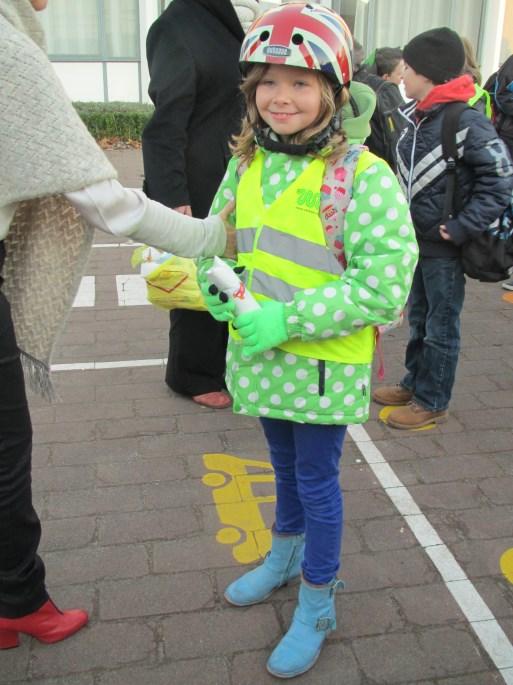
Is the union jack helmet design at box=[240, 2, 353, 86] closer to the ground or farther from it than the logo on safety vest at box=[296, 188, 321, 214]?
farther from it

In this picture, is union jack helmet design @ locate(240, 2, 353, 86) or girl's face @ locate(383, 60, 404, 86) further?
girl's face @ locate(383, 60, 404, 86)

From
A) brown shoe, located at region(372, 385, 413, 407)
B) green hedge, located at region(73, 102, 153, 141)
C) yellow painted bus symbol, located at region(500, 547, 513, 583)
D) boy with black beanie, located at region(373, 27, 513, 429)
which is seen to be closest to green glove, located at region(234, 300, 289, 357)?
yellow painted bus symbol, located at region(500, 547, 513, 583)

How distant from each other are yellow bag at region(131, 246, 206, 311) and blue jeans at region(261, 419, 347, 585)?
147cm

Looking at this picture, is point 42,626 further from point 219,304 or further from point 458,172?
point 458,172

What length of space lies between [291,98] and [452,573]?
5.92 ft

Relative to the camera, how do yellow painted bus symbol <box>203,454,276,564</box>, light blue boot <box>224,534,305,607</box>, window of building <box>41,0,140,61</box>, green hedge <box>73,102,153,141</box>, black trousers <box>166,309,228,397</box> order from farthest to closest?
window of building <box>41,0,140,61</box>, green hedge <box>73,102,153,141</box>, black trousers <box>166,309,228,397</box>, yellow painted bus symbol <box>203,454,276,564</box>, light blue boot <box>224,534,305,607</box>

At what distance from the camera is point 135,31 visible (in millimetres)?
16125

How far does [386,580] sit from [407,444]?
1160 millimetres

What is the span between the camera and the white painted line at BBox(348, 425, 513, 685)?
8.50 ft

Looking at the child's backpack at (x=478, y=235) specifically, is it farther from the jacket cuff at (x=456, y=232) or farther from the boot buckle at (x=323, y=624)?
the boot buckle at (x=323, y=624)

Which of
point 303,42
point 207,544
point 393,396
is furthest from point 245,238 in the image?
point 393,396

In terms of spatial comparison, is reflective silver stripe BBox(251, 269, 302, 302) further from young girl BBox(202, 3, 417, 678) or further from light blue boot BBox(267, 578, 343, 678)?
light blue boot BBox(267, 578, 343, 678)

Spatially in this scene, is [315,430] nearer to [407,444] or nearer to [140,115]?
[407,444]

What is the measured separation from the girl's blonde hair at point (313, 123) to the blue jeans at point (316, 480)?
2.70 ft
